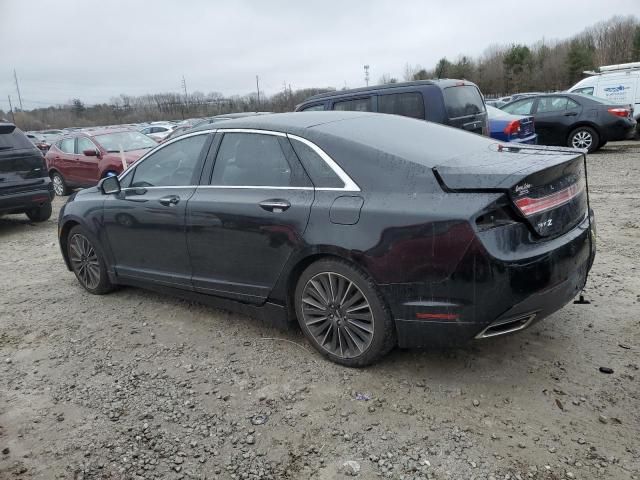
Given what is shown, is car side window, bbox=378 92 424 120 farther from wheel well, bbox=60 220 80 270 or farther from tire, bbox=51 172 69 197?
tire, bbox=51 172 69 197

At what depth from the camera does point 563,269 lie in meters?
2.92

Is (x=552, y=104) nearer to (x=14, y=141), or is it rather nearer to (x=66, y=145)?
(x=14, y=141)

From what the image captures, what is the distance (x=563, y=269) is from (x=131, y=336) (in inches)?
122

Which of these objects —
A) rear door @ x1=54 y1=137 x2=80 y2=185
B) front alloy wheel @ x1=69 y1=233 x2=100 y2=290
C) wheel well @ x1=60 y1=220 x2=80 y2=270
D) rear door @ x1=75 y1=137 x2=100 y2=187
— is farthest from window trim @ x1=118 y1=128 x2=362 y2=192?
rear door @ x1=54 y1=137 x2=80 y2=185

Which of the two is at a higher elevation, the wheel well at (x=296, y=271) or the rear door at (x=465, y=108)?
the rear door at (x=465, y=108)

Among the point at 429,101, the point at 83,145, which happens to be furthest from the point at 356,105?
the point at 83,145

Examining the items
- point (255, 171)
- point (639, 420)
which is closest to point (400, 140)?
point (255, 171)

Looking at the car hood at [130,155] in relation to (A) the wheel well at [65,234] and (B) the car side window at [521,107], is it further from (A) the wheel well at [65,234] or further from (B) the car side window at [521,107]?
(B) the car side window at [521,107]

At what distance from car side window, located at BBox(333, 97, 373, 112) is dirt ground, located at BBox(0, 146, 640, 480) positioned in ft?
17.8

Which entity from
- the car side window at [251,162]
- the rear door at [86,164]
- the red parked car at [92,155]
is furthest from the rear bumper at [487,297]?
the rear door at [86,164]

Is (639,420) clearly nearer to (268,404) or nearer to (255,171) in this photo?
(268,404)

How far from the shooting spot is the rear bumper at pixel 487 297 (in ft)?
8.94

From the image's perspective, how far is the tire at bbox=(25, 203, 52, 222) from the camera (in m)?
9.03

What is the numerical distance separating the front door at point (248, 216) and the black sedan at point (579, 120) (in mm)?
10732
